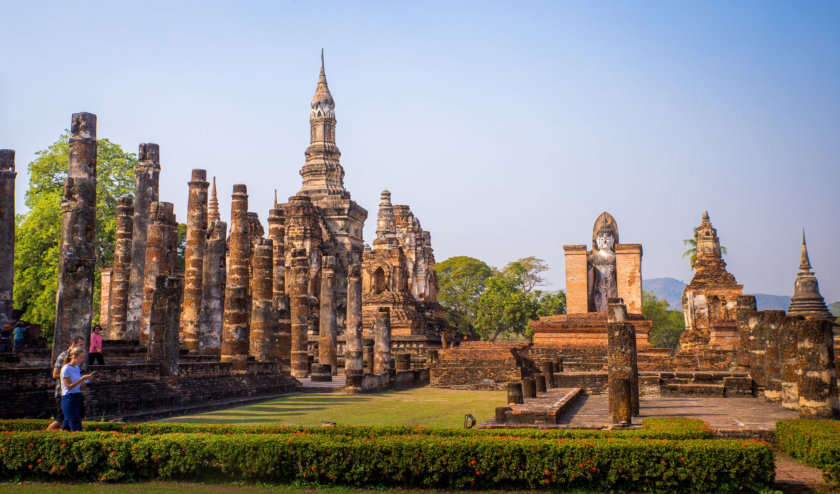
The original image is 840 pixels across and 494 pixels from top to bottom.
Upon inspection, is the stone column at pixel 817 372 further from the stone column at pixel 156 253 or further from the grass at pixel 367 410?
the stone column at pixel 156 253

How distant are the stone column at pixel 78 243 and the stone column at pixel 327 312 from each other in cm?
1030

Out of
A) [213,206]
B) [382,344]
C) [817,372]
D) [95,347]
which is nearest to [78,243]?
[95,347]

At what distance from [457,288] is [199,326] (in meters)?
42.9

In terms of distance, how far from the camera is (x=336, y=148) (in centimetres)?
5156

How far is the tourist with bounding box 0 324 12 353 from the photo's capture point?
1734cm

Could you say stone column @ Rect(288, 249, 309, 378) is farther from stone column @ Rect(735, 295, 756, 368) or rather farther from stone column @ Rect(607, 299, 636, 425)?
stone column @ Rect(607, 299, 636, 425)

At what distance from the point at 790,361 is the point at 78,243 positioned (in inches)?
549

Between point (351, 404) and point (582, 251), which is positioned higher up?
point (582, 251)

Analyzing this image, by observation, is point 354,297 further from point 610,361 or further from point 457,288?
point 457,288

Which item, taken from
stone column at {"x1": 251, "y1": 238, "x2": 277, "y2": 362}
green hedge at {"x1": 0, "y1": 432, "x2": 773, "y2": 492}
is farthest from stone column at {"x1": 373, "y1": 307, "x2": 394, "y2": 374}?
green hedge at {"x1": 0, "y1": 432, "x2": 773, "y2": 492}

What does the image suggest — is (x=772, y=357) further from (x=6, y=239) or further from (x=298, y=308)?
(x=6, y=239)

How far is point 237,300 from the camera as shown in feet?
69.1

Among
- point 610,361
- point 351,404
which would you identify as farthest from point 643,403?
point 351,404

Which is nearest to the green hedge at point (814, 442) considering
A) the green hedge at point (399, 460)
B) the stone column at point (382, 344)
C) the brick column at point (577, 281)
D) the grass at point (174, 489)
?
the green hedge at point (399, 460)
